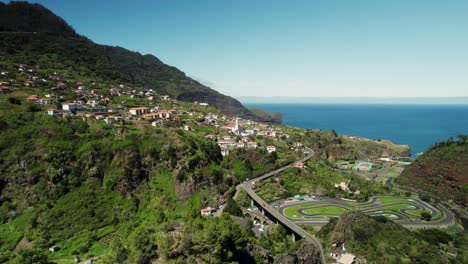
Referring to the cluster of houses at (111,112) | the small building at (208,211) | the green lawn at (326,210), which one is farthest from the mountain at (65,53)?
the green lawn at (326,210)

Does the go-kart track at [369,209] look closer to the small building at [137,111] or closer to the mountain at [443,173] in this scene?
the mountain at [443,173]

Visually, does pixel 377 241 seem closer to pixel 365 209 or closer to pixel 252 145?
pixel 365 209

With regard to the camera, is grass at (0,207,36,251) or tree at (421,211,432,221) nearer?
grass at (0,207,36,251)

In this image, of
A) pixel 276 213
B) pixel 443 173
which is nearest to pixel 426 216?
pixel 443 173

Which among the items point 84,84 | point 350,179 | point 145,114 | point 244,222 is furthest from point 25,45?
point 350,179

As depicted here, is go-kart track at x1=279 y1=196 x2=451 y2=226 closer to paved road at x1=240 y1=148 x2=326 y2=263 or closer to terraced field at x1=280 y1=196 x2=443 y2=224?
terraced field at x1=280 y1=196 x2=443 y2=224

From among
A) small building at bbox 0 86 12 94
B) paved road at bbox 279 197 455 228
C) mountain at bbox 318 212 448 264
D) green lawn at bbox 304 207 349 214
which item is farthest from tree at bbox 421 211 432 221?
small building at bbox 0 86 12 94
